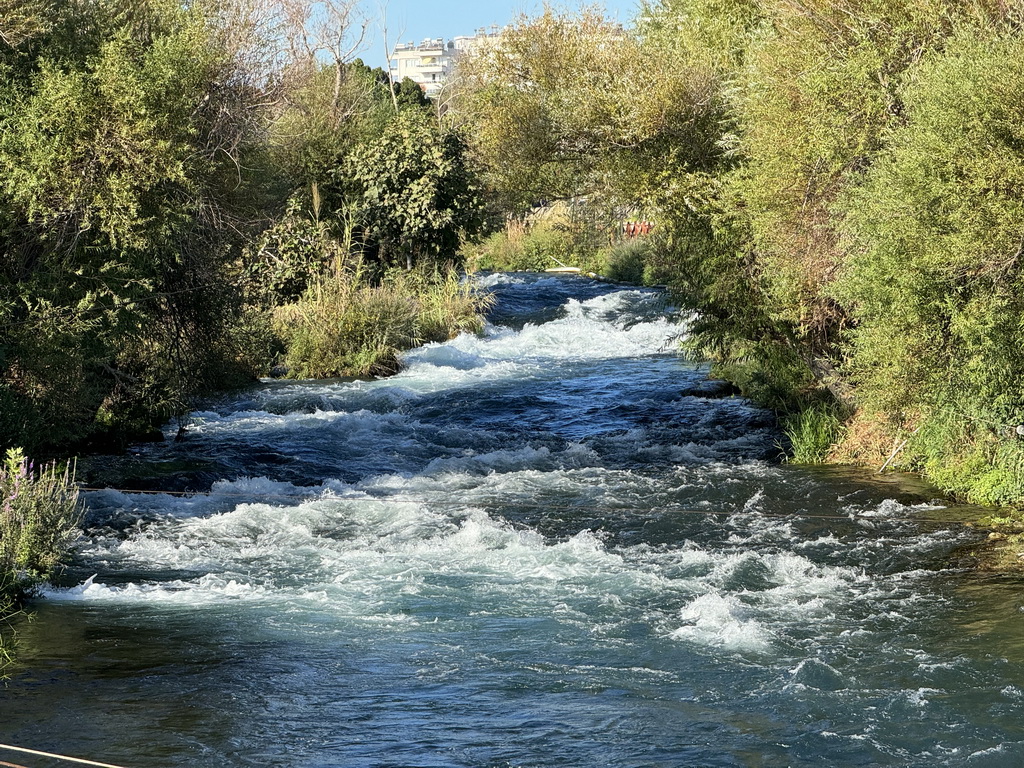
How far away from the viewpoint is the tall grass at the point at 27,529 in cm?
923

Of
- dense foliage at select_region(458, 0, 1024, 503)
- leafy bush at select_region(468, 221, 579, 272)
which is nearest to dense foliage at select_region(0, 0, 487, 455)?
dense foliage at select_region(458, 0, 1024, 503)

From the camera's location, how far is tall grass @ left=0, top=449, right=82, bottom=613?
9227 millimetres

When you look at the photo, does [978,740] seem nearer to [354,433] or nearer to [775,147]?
[775,147]

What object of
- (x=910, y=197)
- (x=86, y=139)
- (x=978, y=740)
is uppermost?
(x=86, y=139)

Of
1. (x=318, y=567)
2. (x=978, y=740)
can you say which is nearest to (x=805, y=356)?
(x=318, y=567)

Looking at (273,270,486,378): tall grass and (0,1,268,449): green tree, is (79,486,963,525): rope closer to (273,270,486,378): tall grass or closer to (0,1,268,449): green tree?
(0,1,268,449): green tree

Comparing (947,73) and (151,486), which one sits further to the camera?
(151,486)

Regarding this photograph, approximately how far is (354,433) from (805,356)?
A: 22.8 feet

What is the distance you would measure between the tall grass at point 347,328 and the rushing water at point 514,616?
576 cm

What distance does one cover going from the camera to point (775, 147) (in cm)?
1332

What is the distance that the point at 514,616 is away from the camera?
9578 mm

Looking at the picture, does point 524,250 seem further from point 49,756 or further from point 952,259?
point 49,756

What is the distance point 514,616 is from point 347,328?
1453 centimetres

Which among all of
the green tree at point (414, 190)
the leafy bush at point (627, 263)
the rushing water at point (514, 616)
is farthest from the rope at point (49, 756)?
the leafy bush at point (627, 263)
